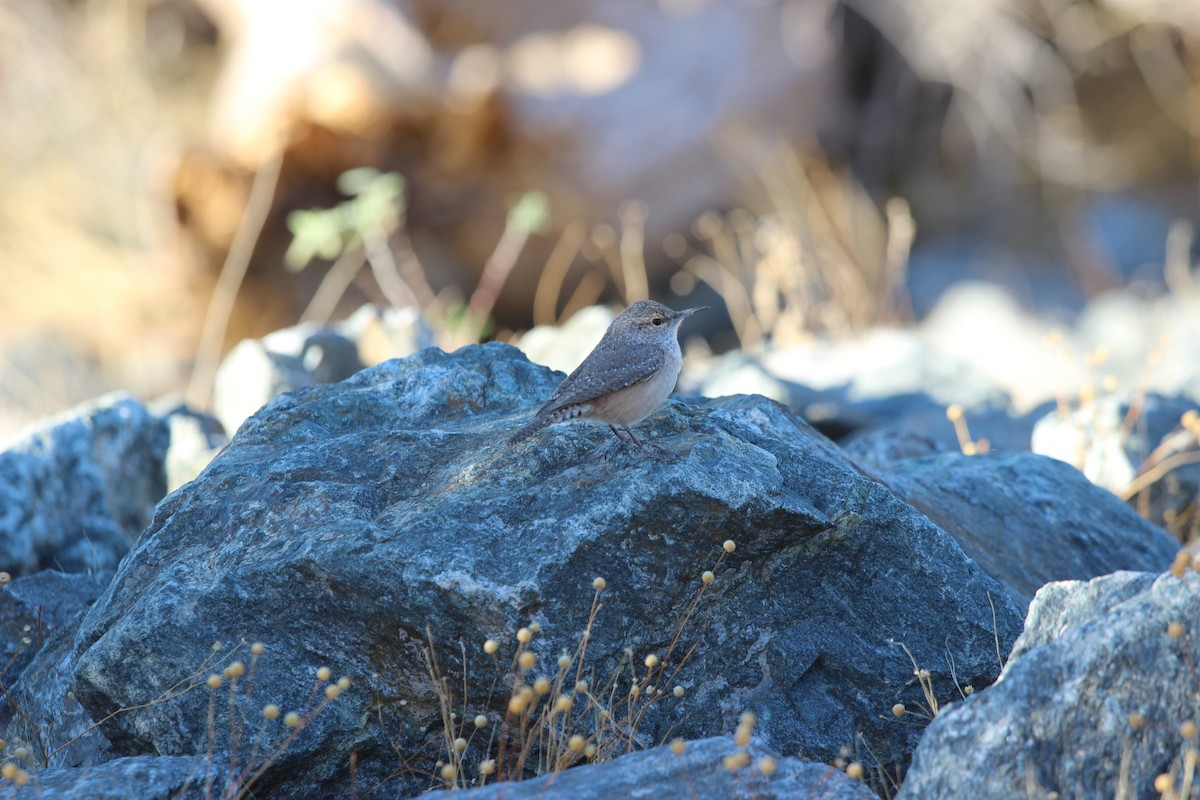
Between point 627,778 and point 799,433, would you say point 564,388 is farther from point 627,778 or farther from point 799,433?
point 627,778

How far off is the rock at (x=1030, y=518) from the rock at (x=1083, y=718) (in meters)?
1.84

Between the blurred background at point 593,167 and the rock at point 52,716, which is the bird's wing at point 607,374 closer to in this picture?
the rock at point 52,716

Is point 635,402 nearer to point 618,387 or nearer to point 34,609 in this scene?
point 618,387

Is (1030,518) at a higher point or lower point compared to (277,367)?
lower

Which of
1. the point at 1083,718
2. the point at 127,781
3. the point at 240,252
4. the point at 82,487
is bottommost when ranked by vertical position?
the point at 1083,718

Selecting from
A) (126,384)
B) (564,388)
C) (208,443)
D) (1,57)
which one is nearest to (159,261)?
(126,384)

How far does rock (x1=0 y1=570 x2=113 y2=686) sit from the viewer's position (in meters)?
5.05

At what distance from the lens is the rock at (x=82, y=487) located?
19.5 ft

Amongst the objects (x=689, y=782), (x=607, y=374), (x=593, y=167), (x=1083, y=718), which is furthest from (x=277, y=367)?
(x=593, y=167)

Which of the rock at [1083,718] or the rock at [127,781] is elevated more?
the rock at [127,781]

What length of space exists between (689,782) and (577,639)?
3.11 ft

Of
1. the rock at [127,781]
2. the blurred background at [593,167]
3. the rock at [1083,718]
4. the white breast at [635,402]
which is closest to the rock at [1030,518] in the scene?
the white breast at [635,402]

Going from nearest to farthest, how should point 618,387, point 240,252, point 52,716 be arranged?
1. point 52,716
2. point 618,387
3. point 240,252

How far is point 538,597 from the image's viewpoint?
403 centimetres
